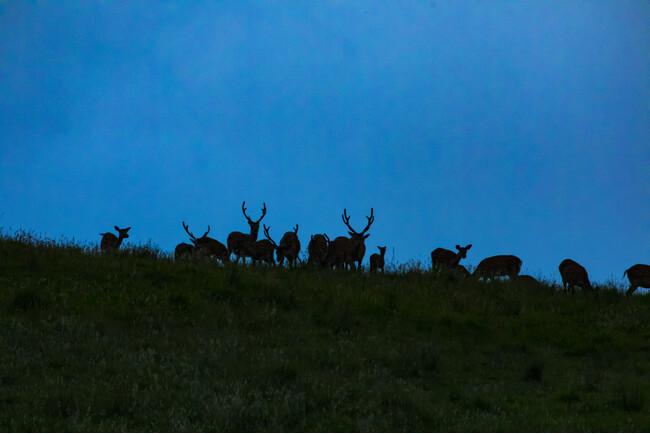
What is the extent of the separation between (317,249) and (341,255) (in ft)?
3.07

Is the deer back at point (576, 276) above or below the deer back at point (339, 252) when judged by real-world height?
below

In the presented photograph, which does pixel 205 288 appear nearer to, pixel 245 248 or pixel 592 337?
pixel 245 248

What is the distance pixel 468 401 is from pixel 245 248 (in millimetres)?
14984

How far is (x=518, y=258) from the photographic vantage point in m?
24.0

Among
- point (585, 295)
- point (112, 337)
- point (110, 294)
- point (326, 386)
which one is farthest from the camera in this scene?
point (585, 295)

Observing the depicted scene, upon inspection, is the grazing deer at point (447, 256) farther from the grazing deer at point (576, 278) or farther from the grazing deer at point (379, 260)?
the grazing deer at point (576, 278)

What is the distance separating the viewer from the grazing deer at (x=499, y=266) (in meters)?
23.4

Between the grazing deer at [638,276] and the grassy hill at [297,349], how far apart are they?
1522mm

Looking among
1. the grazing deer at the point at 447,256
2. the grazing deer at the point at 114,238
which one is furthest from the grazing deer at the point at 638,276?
the grazing deer at the point at 114,238

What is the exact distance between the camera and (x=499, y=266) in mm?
23609

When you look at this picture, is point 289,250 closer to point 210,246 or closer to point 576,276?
point 210,246

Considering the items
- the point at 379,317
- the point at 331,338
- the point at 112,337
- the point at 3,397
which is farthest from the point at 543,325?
the point at 3,397

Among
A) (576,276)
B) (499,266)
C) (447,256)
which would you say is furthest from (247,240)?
(576,276)

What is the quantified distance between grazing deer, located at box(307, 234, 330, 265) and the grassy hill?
1.90 m
